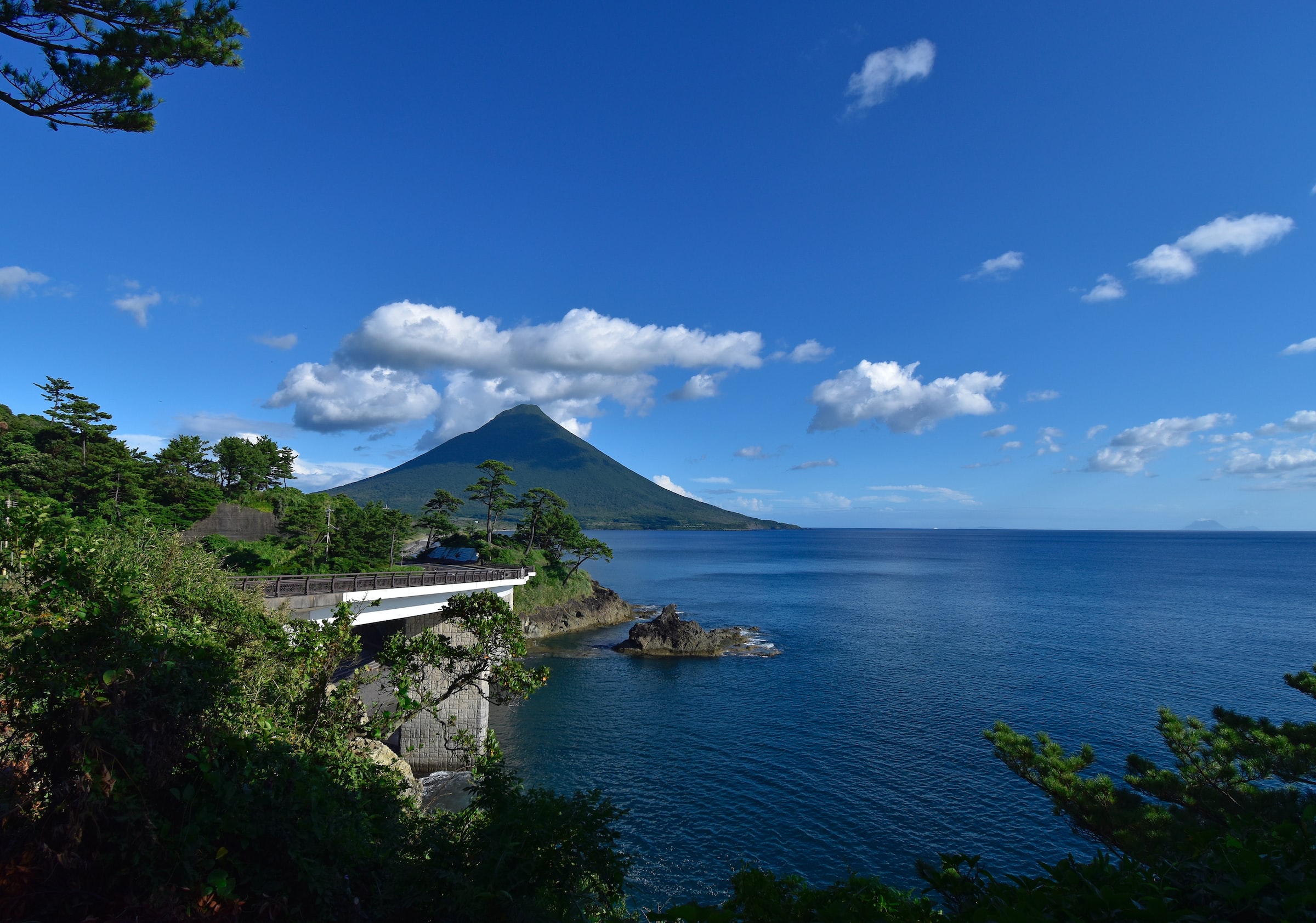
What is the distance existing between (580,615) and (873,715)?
33889mm

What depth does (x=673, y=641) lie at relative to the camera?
47.8 m

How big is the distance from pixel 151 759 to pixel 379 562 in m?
45.6

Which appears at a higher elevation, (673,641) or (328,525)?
(328,525)

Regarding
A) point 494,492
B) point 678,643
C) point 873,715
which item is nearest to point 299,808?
point 873,715

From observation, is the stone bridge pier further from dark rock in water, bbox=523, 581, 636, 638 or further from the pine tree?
the pine tree

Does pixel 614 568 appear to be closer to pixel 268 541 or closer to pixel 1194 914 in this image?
pixel 268 541

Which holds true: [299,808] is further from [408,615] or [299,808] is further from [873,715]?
[873,715]

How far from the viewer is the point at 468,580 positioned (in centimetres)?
3222

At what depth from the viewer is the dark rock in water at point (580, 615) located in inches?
2180

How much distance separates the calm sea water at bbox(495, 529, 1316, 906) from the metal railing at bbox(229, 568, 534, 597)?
825cm

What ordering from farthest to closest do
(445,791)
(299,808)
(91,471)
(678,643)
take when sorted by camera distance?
1. (678,643)
2. (91,471)
3. (445,791)
4. (299,808)

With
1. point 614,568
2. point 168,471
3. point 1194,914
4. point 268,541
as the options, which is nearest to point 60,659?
point 1194,914

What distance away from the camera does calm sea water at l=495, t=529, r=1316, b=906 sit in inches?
796

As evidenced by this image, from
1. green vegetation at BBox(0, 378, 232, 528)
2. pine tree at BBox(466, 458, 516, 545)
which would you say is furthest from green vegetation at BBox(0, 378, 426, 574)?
pine tree at BBox(466, 458, 516, 545)
